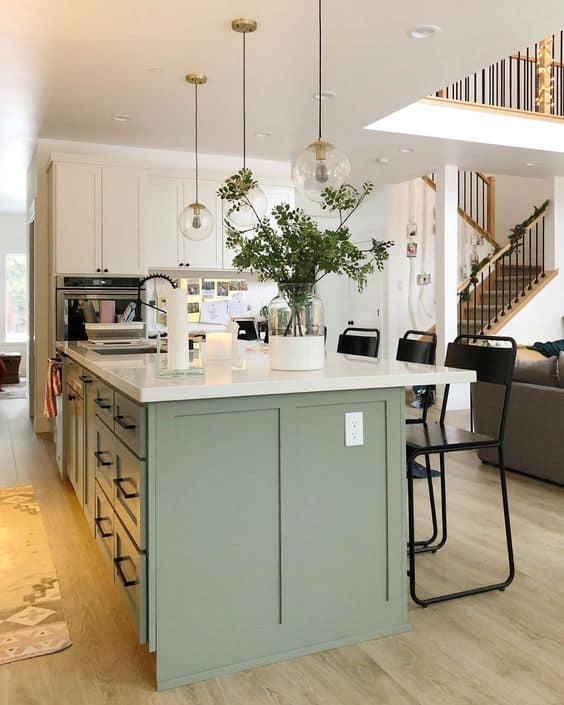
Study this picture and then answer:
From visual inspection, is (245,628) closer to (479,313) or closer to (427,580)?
(427,580)

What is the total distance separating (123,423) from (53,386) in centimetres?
259

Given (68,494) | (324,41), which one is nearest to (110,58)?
(324,41)

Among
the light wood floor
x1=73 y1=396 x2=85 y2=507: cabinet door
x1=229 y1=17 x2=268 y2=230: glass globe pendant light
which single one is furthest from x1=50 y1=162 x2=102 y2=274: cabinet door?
the light wood floor

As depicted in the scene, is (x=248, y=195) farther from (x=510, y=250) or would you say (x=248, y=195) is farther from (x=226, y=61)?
(x=510, y=250)

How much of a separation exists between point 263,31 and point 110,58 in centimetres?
110

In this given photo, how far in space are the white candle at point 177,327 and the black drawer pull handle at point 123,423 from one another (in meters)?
0.25

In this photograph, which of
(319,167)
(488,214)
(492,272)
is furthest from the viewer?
(488,214)

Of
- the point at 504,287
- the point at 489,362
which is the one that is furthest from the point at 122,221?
the point at 504,287

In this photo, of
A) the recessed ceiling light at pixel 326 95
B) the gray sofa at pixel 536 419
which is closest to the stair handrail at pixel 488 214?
the recessed ceiling light at pixel 326 95

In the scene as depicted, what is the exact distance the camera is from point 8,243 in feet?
38.7

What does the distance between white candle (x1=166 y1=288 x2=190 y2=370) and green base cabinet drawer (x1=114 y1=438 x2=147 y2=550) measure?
356 mm

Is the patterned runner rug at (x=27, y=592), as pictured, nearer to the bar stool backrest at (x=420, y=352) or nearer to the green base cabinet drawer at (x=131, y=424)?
the green base cabinet drawer at (x=131, y=424)

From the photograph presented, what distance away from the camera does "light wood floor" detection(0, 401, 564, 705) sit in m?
2.11

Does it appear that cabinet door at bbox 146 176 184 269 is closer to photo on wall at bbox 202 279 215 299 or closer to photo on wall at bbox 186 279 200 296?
photo on wall at bbox 186 279 200 296
